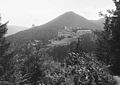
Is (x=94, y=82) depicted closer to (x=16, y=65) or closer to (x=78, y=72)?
(x=78, y=72)

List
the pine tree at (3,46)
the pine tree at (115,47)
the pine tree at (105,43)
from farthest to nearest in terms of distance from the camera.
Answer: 1. the pine tree at (3,46)
2. the pine tree at (105,43)
3. the pine tree at (115,47)

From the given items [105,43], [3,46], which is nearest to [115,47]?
[105,43]

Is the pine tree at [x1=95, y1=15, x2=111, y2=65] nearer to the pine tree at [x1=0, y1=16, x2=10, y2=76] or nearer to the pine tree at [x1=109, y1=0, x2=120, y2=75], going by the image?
the pine tree at [x1=109, y1=0, x2=120, y2=75]

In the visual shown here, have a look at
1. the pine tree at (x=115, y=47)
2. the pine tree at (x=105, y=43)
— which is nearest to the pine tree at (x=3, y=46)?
the pine tree at (x=105, y=43)

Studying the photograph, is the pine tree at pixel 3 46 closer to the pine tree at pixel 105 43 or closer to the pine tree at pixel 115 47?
the pine tree at pixel 105 43

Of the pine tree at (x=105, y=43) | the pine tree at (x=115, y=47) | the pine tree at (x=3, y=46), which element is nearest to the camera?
the pine tree at (x=115, y=47)

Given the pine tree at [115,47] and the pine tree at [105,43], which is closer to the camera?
the pine tree at [115,47]

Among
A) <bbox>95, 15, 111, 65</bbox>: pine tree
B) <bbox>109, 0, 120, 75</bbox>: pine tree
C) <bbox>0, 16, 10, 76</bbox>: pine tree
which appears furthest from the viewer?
<bbox>0, 16, 10, 76</bbox>: pine tree

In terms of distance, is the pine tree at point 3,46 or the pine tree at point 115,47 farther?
the pine tree at point 3,46

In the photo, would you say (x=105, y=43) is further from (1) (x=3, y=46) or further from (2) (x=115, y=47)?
(1) (x=3, y=46)

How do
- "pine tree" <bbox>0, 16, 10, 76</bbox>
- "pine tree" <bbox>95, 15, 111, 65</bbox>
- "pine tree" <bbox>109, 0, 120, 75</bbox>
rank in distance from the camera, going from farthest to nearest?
"pine tree" <bbox>0, 16, 10, 76</bbox>, "pine tree" <bbox>95, 15, 111, 65</bbox>, "pine tree" <bbox>109, 0, 120, 75</bbox>

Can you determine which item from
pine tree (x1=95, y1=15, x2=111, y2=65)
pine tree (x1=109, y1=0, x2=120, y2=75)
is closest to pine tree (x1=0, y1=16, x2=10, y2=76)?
pine tree (x1=95, y1=15, x2=111, y2=65)

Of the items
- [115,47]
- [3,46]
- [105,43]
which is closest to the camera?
[115,47]
